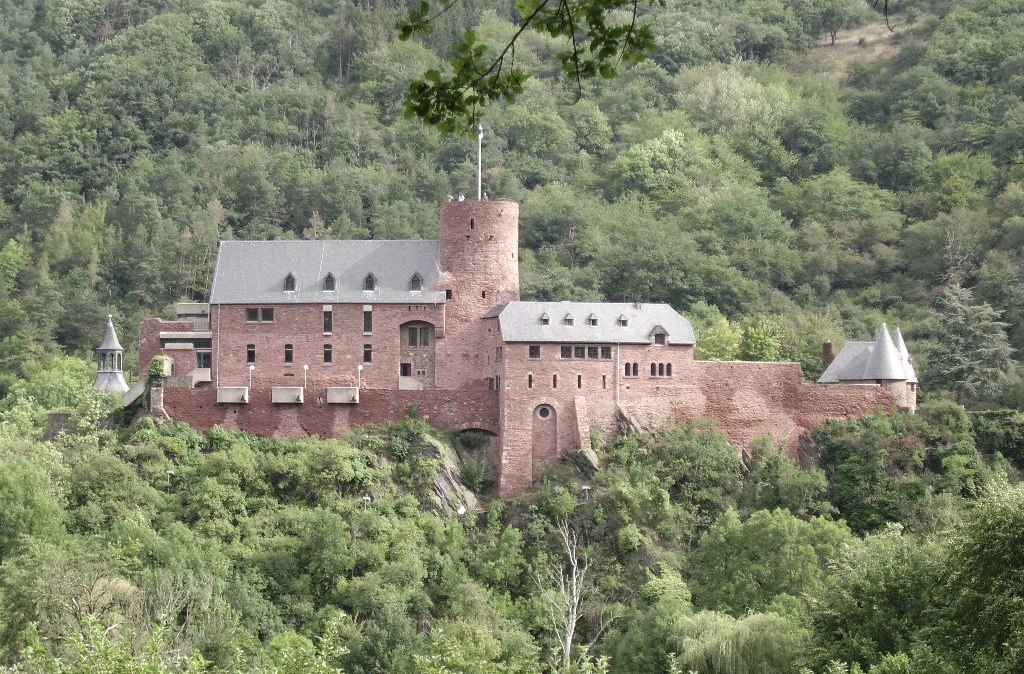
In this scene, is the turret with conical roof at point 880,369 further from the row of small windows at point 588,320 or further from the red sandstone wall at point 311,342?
the red sandstone wall at point 311,342

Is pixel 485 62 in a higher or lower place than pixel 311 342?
lower

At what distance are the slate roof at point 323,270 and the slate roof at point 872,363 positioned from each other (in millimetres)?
15050

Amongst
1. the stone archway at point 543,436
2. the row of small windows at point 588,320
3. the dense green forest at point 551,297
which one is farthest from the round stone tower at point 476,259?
the dense green forest at point 551,297

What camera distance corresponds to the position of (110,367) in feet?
282

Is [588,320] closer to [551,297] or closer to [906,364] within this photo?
[906,364]

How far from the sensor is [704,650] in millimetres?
61750

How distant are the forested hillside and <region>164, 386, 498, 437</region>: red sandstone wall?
1637cm

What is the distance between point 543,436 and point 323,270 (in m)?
9.94

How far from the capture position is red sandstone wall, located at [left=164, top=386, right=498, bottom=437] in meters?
75.8

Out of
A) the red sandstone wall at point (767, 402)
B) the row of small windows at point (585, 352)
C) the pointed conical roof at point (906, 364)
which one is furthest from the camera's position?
the pointed conical roof at point (906, 364)

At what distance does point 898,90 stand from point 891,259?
944 inches

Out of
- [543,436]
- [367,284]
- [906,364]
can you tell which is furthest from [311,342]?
[906,364]

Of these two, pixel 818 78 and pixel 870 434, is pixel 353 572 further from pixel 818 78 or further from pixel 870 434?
pixel 818 78

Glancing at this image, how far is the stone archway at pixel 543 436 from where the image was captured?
246 ft
